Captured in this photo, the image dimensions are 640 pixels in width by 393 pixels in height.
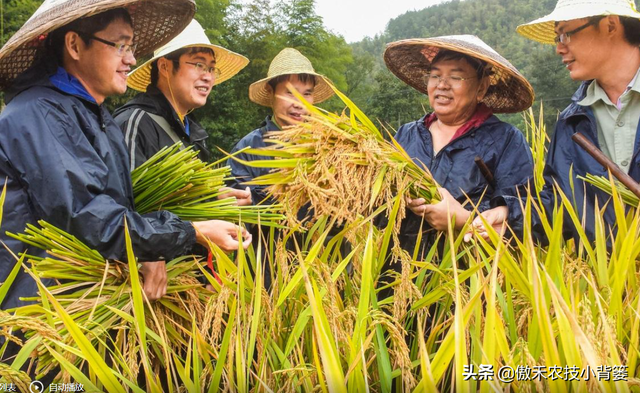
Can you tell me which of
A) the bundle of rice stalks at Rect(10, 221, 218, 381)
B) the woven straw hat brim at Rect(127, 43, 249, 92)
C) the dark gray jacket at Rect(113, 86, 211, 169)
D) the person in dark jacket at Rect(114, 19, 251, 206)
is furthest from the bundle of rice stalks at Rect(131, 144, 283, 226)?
the woven straw hat brim at Rect(127, 43, 249, 92)

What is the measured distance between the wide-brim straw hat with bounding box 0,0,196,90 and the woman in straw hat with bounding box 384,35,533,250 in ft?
3.54

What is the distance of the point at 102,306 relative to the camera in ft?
5.33

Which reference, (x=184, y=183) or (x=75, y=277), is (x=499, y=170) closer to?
(x=184, y=183)

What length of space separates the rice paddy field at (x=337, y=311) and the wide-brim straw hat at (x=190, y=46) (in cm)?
119

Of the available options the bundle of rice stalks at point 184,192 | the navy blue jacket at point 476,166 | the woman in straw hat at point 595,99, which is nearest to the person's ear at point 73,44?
the bundle of rice stalks at point 184,192

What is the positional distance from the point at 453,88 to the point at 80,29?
1.59 metres

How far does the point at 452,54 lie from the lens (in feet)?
8.29

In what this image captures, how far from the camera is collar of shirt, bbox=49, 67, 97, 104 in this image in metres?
1.80

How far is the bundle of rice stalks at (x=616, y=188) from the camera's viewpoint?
1880mm

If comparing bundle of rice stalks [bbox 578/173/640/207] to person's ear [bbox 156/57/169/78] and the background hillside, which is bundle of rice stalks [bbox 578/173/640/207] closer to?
person's ear [bbox 156/57/169/78]

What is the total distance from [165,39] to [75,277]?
1.35 metres

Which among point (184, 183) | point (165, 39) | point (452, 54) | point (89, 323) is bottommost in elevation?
point (89, 323)

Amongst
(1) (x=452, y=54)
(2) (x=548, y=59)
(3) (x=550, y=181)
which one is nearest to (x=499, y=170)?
(3) (x=550, y=181)

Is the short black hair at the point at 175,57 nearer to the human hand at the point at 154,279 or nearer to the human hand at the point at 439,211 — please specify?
the human hand at the point at 154,279
